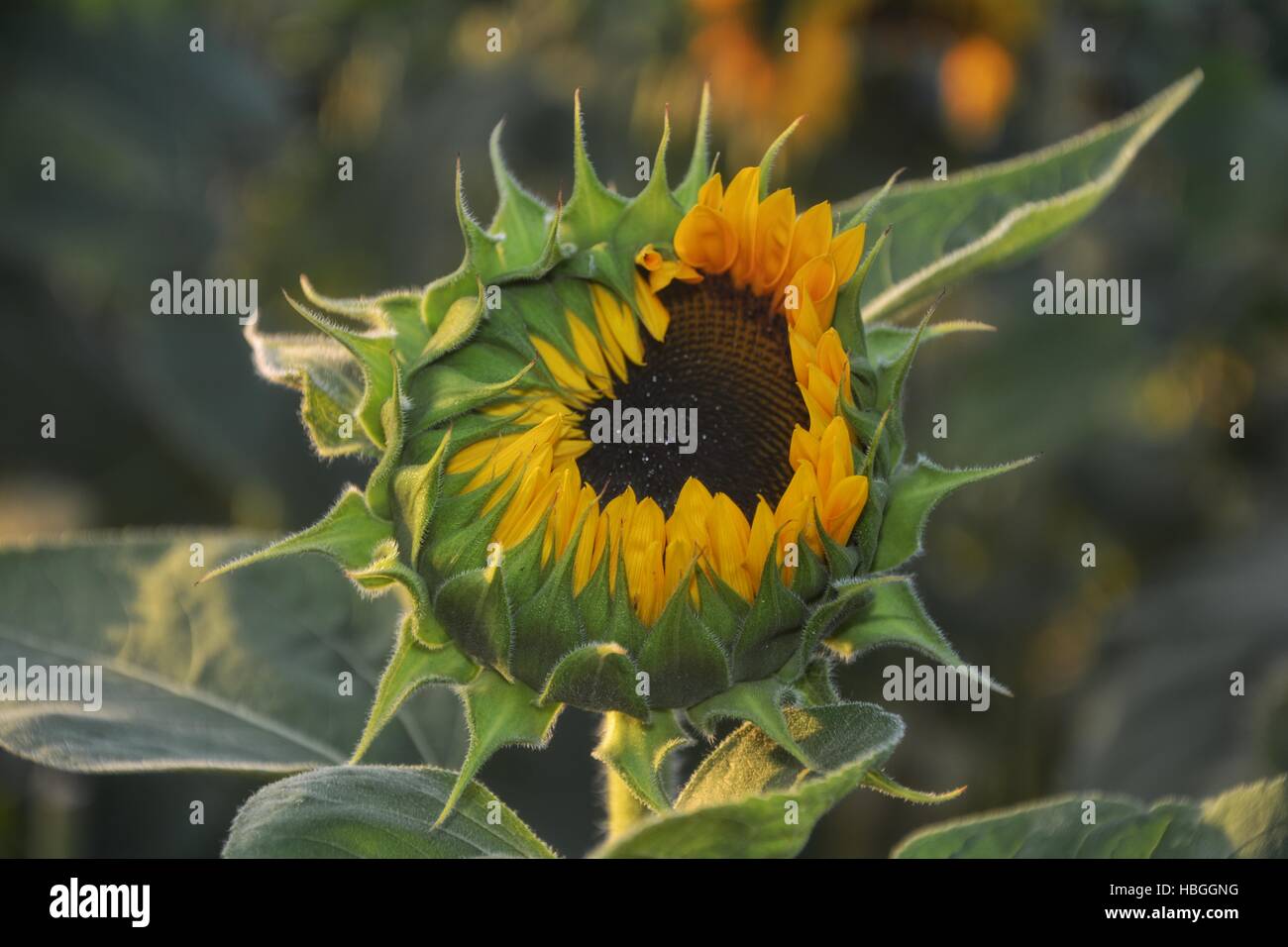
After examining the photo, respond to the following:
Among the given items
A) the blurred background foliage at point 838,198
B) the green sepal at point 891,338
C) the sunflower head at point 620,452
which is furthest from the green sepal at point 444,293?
the blurred background foliage at point 838,198

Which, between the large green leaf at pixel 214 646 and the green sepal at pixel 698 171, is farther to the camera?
the large green leaf at pixel 214 646

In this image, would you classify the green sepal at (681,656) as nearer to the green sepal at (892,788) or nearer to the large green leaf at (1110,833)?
the green sepal at (892,788)

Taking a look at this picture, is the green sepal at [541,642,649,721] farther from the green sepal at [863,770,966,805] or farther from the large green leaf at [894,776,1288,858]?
the large green leaf at [894,776,1288,858]

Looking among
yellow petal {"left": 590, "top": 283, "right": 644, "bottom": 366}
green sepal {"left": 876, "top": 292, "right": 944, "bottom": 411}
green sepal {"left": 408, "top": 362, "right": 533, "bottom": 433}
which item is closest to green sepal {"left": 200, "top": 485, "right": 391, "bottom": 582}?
green sepal {"left": 408, "top": 362, "right": 533, "bottom": 433}

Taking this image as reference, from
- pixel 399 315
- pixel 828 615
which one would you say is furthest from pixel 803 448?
pixel 399 315
